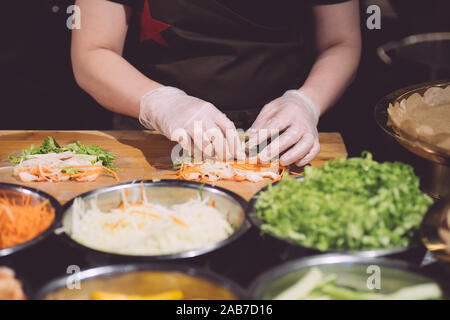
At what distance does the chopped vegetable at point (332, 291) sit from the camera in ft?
4.27

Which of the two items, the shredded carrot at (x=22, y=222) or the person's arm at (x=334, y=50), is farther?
the person's arm at (x=334, y=50)

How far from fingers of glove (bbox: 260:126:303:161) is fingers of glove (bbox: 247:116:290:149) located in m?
0.04

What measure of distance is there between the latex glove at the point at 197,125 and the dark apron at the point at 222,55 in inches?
18.6

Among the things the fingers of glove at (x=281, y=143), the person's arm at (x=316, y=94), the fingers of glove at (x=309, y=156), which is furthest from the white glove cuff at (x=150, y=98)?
the fingers of glove at (x=309, y=156)

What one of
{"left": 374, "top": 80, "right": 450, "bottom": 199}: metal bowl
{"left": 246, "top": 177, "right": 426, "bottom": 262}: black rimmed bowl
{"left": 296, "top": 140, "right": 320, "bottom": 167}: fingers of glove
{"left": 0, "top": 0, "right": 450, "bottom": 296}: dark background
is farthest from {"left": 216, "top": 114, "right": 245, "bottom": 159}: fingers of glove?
{"left": 0, "top": 0, "right": 450, "bottom": 296}: dark background

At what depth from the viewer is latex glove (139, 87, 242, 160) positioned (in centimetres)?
232

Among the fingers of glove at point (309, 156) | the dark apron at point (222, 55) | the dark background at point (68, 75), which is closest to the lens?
the fingers of glove at point (309, 156)

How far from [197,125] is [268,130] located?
1.13 feet

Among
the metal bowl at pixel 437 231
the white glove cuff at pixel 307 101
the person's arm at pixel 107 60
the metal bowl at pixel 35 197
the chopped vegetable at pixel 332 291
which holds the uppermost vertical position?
the person's arm at pixel 107 60

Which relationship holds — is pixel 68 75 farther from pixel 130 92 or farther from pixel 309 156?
pixel 309 156

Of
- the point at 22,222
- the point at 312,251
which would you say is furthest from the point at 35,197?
the point at 312,251

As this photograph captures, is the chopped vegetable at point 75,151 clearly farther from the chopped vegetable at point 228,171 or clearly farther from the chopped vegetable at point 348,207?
the chopped vegetable at point 348,207

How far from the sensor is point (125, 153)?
2660 millimetres

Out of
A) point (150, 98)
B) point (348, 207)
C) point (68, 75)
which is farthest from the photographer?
point (68, 75)
